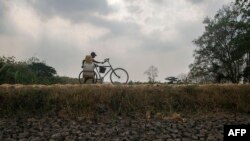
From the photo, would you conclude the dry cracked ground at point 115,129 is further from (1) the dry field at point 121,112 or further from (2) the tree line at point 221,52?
(2) the tree line at point 221,52

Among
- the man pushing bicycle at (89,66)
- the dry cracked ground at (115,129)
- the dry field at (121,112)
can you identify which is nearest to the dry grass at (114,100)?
the dry field at (121,112)

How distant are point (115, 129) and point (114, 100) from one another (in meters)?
2.79

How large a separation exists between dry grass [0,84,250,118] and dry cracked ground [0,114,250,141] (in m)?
0.81

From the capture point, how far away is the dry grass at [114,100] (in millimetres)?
19250

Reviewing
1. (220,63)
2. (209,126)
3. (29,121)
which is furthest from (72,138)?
(220,63)

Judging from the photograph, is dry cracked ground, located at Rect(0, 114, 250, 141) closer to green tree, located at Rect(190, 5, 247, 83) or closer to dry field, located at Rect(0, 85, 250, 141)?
dry field, located at Rect(0, 85, 250, 141)

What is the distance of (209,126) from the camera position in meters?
17.4

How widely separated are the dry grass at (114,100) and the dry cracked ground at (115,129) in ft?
2.65

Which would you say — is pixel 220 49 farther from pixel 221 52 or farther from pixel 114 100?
pixel 114 100

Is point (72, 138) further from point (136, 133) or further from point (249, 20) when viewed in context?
point (249, 20)

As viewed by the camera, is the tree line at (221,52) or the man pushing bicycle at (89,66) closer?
the man pushing bicycle at (89,66)

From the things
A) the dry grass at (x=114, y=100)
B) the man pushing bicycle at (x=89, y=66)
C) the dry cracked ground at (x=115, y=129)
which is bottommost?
the dry cracked ground at (x=115, y=129)

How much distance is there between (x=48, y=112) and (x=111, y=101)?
242 centimetres

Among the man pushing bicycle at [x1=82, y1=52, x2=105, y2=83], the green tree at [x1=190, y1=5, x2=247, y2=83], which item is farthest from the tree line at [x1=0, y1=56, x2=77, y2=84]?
the green tree at [x1=190, y1=5, x2=247, y2=83]
